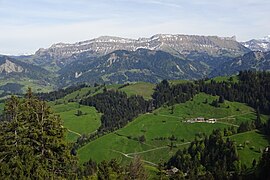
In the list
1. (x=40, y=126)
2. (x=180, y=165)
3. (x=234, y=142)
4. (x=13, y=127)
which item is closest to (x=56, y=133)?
(x=40, y=126)

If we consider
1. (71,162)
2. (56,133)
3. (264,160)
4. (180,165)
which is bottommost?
(180,165)

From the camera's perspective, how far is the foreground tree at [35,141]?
155ft

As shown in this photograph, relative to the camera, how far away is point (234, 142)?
19062cm

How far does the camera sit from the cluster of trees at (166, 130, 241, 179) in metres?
176

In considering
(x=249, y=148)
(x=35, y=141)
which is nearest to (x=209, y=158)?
(x=249, y=148)

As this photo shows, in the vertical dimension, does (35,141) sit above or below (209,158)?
above

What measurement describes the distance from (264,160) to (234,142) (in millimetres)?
69594

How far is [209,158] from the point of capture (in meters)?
187

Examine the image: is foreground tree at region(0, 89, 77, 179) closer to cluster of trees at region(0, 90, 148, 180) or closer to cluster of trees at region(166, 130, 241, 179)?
cluster of trees at region(0, 90, 148, 180)

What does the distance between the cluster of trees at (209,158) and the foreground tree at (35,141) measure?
124749 mm

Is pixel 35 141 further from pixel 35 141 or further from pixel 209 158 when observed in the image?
pixel 209 158

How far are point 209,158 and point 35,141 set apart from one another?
148 metres

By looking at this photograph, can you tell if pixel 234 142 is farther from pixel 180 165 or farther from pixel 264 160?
pixel 264 160

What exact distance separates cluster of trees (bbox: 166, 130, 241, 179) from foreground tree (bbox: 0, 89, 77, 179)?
125 m
